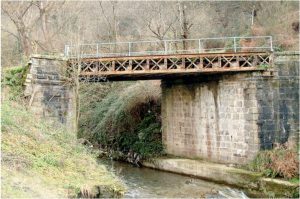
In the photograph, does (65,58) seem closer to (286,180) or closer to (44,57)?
(44,57)

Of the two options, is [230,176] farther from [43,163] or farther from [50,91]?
[43,163]

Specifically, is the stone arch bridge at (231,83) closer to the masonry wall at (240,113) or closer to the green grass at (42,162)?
the masonry wall at (240,113)

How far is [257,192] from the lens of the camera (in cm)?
1761

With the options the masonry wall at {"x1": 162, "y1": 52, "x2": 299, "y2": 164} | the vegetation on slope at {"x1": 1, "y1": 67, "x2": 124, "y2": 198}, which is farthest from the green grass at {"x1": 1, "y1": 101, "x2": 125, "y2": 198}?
the masonry wall at {"x1": 162, "y1": 52, "x2": 299, "y2": 164}

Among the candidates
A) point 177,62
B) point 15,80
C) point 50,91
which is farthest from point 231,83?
point 15,80

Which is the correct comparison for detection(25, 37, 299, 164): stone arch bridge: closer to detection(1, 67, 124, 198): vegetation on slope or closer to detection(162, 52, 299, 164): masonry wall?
detection(162, 52, 299, 164): masonry wall

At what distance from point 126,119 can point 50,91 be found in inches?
383

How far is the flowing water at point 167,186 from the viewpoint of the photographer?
17.3 metres

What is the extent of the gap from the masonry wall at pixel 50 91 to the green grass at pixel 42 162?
125 cm

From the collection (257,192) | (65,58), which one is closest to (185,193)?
(257,192)

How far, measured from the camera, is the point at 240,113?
2036 centimetres

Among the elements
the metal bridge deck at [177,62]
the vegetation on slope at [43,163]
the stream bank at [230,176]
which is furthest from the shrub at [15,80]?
the stream bank at [230,176]

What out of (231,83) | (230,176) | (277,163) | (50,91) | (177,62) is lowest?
(230,176)

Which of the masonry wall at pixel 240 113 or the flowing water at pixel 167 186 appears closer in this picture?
the flowing water at pixel 167 186
